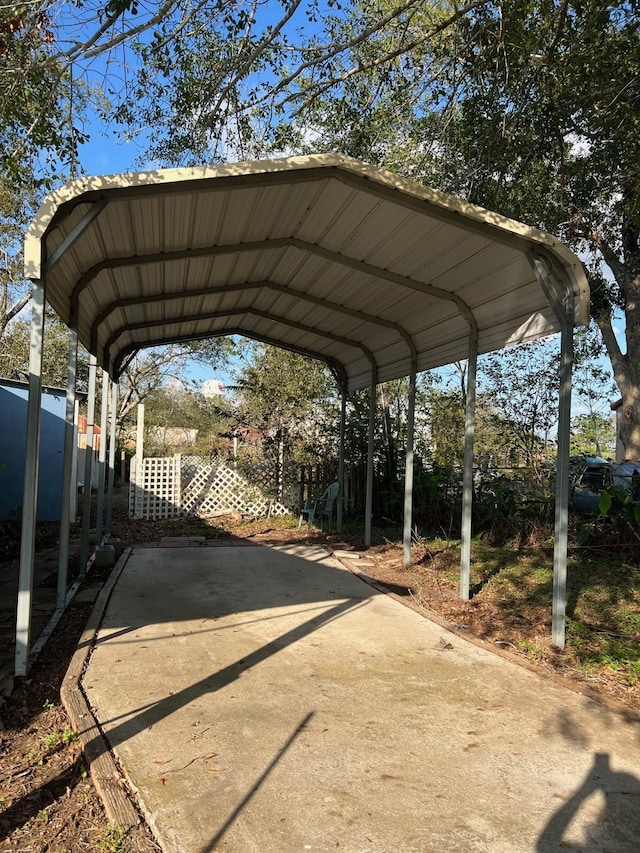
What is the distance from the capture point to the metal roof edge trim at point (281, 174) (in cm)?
327

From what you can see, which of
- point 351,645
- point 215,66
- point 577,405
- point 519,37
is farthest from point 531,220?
point 351,645

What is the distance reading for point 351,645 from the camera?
4.27 metres

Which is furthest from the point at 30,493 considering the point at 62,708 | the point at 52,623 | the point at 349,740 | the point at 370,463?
the point at 370,463

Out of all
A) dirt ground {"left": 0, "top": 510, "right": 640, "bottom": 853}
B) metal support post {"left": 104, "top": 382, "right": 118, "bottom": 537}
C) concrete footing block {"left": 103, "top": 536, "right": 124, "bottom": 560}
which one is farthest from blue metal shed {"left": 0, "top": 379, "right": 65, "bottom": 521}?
dirt ground {"left": 0, "top": 510, "right": 640, "bottom": 853}

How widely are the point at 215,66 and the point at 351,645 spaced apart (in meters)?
6.04

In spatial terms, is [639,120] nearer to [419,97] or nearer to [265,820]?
[419,97]

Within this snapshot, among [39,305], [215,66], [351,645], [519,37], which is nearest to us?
[39,305]

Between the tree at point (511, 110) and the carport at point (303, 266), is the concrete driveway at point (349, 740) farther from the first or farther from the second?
the tree at point (511, 110)

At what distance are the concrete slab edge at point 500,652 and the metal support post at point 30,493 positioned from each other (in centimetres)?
311

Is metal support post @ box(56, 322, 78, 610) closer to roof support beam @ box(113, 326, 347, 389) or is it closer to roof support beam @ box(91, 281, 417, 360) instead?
roof support beam @ box(91, 281, 417, 360)

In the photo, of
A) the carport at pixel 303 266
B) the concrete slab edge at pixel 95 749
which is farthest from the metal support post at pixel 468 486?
the concrete slab edge at pixel 95 749

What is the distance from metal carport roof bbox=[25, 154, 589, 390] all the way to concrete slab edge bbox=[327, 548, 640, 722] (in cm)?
244

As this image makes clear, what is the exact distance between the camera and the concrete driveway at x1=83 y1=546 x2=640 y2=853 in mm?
2146

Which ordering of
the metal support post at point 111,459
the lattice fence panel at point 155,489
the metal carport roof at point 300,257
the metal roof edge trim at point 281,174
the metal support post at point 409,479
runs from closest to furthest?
the metal roof edge trim at point 281,174 → the metal carport roof at point 300,257 → the metal support post at point 409,479 → the metal support post at point 111,459 → the lattice fence panel at point 155,489
